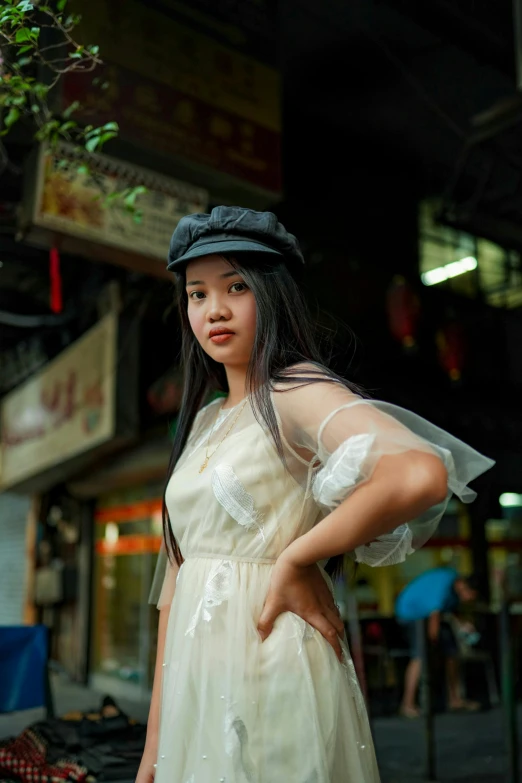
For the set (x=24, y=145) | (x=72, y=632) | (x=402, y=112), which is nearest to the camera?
(x=24, y=145)

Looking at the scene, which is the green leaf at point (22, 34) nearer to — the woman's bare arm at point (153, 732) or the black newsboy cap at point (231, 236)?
the black newsboy cap at point (231, 236)

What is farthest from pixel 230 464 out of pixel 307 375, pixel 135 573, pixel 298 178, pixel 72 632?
pixel 72 632

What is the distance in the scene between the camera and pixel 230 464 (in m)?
1.56

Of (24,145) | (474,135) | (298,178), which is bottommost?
(24,145)

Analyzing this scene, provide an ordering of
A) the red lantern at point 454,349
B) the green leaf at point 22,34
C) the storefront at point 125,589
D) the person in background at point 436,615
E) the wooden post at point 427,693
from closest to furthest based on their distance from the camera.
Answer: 1. the green leaf at point 22,34
2. the wooden post at point 427,693
3. the person in background at point 436,615
4. the red lantern at point 454,349
5. the storefront at point 125,589

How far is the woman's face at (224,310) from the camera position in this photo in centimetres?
166

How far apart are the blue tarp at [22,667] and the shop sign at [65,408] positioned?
11.8ft

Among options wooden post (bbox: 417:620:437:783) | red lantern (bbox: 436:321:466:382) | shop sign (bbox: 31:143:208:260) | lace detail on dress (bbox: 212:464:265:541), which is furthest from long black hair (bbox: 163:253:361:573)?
red lantern (bbox: 436:321:466:382)

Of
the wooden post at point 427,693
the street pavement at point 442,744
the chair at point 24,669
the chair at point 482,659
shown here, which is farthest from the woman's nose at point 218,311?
the chair at point 482,659

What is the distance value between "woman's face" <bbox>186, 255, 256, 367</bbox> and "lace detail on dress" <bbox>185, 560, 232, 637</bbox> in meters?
0.49

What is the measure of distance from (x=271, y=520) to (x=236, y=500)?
0.30ft

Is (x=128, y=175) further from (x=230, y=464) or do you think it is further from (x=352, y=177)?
(x=352, y=177)

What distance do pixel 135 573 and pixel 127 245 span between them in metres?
6.16

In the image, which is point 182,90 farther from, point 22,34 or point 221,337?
point 221,337
